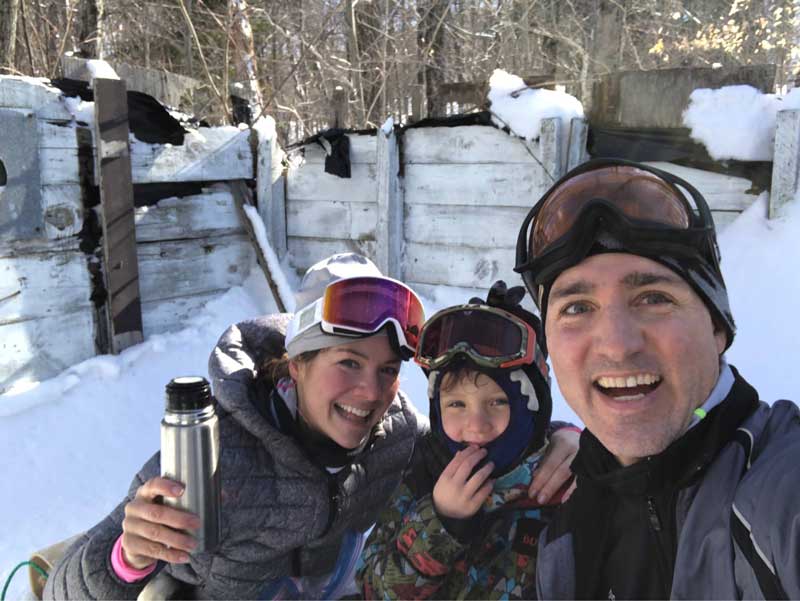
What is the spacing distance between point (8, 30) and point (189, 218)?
4598 mm

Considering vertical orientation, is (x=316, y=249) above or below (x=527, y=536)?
above

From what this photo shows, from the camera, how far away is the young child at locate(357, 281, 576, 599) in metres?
1.70

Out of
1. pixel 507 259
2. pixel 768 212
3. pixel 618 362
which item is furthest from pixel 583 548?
pixel 507 259

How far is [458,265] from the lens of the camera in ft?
17.9

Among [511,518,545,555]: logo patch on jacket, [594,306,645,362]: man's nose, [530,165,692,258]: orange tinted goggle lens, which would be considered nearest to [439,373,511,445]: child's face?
[511,518,545,555]: logo patch on jacket

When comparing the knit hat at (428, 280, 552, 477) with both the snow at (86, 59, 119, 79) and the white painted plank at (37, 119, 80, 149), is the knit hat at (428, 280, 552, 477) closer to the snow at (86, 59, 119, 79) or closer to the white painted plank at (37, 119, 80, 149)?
the white painted plank at (37, 119, 80, 149)

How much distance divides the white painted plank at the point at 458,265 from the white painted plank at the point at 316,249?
44 centimetres

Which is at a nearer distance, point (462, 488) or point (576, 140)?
point (462, 488)

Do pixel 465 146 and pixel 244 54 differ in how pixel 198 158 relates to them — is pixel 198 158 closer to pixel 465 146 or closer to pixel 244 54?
pixel 465 146

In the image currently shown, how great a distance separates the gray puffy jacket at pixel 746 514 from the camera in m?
0.95

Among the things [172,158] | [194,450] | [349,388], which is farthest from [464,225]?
[194,450]

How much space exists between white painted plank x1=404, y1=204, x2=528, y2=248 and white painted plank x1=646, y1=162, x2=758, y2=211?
1216 mm

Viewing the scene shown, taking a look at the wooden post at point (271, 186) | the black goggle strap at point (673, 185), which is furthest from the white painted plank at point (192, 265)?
the black goggle strap at point (673, 185)

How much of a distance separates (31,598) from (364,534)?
1.69 metres
